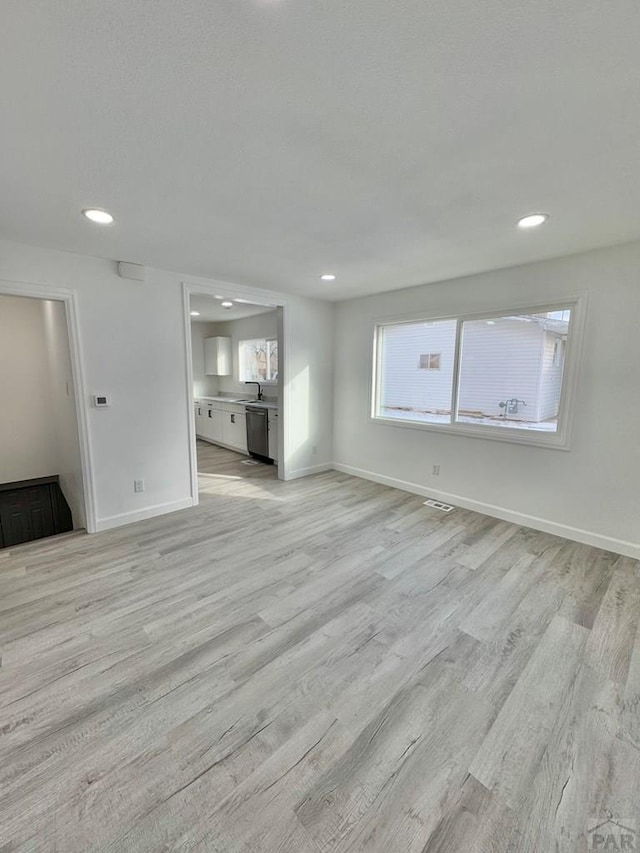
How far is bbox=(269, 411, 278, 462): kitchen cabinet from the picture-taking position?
17.7 ft

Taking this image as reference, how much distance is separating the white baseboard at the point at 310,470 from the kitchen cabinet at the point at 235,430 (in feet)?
Result: 5.04

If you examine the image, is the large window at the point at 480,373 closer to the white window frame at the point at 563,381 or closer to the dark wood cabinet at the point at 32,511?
the white window frame at the point at 563,381

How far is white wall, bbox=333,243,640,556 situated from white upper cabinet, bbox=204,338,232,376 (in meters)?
3.88

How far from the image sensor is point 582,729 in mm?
1486

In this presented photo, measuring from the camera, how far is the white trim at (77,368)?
110 inches

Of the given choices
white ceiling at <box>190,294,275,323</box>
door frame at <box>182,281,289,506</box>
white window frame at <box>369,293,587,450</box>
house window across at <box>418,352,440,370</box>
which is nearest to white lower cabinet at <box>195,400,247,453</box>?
door frame at <box>182,281,289,506</box>

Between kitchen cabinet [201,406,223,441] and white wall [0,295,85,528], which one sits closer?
white wall [0,295,85,528]

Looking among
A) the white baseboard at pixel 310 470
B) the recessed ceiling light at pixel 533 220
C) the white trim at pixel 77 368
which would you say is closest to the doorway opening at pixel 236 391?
the white baseboard at pixel 310 470

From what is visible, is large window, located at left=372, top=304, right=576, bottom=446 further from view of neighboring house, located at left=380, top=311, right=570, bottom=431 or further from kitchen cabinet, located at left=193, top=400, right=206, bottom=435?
kitchen cabinet, located at left=193, top=400, right=206, bottom=435

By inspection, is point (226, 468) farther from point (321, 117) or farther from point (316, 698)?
point (321, 117)

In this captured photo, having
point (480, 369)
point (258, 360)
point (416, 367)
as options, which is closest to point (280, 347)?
point (416, 367)

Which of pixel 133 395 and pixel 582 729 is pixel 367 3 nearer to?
pixel 582 729

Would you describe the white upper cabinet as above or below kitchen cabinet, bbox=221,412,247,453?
above

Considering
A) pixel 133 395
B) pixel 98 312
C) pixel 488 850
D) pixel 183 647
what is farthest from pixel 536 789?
pixel 98 312
